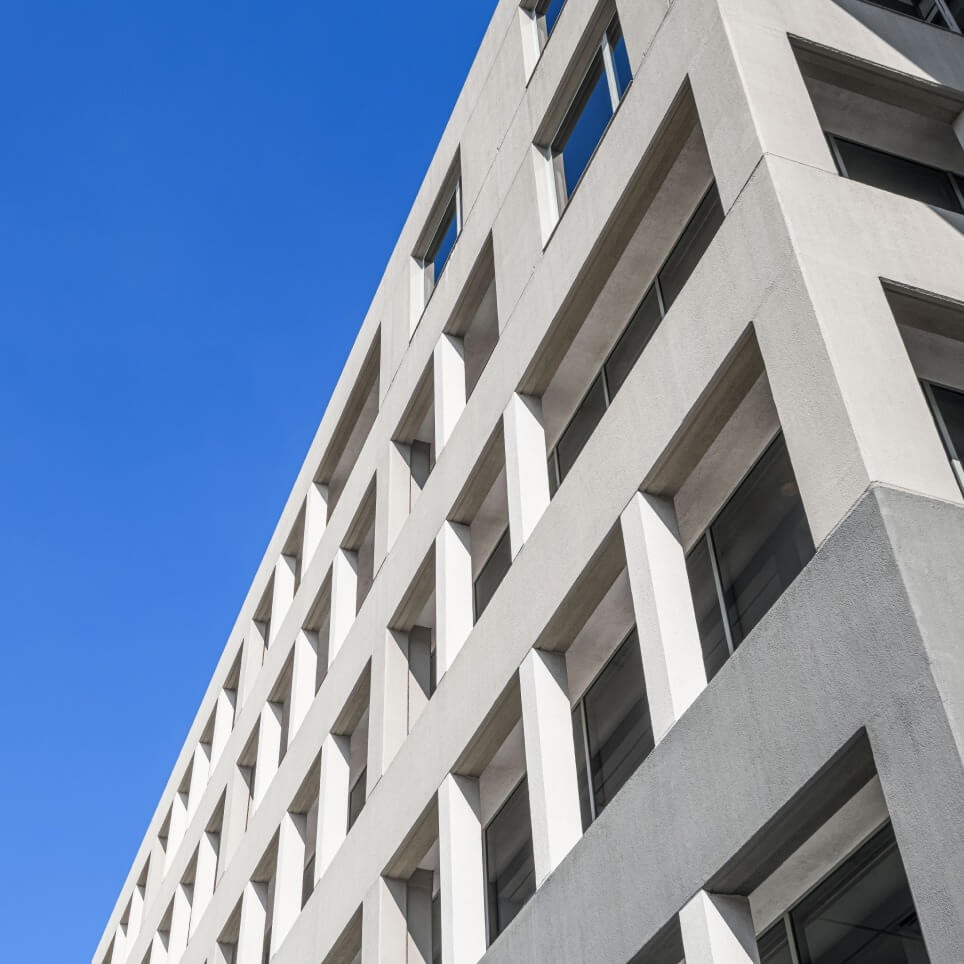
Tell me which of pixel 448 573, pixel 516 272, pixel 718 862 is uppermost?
pixel 516 272

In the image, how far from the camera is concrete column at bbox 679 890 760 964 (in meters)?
9.70

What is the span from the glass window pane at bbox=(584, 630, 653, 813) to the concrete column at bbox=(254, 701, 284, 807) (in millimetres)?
13437

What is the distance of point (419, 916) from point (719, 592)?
7983mm

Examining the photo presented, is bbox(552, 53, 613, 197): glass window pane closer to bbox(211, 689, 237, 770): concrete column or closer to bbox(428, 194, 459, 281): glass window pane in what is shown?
bbox(428, 194, 459, 281): glass window pane

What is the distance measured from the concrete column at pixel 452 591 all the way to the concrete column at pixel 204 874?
13558 mm

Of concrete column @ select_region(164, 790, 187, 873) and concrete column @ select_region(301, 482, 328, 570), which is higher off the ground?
concrete column @ select_region(301, 482, 328, 570)

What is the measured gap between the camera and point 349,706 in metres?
21.8

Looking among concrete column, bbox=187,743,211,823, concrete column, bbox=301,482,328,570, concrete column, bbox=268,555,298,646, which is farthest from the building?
concrete column, bbox=187,743,211,823

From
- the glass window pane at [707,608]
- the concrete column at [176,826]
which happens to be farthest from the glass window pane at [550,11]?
the concrete column at [176,826]

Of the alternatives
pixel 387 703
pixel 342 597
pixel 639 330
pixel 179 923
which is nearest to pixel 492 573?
pixel 387 703

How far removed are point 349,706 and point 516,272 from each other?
27.0ft

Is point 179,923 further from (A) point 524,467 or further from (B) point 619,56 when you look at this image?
(B) point 619,56

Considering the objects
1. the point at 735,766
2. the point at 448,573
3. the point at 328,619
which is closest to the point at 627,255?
the point at 448,573

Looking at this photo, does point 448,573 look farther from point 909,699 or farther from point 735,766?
A: point 909,699
